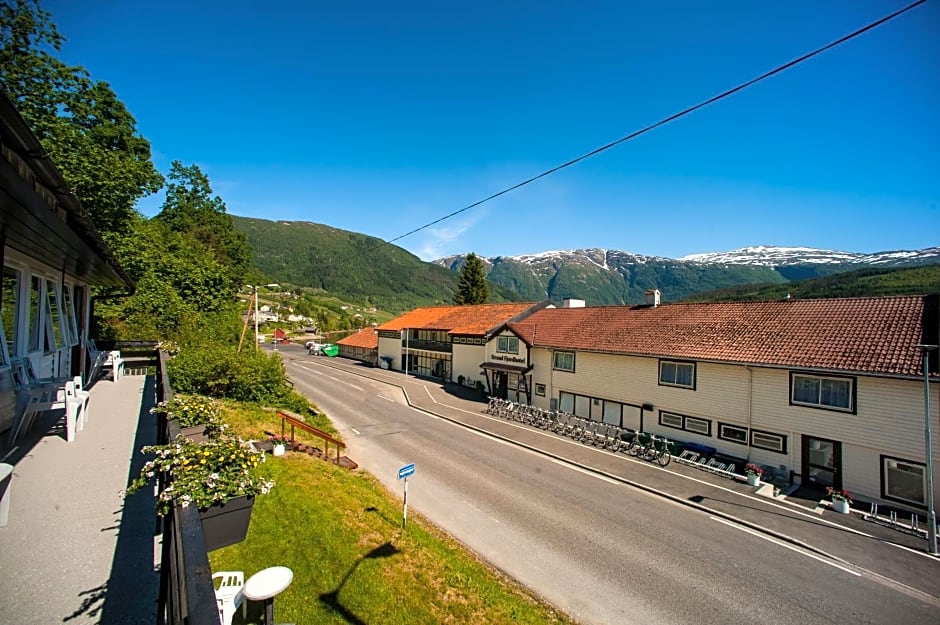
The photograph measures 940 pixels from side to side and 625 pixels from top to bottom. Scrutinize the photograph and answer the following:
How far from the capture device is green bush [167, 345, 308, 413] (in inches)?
744

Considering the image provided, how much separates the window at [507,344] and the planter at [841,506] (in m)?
19.9

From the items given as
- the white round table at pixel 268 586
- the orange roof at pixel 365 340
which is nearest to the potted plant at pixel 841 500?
the white round table at pixel 268 586

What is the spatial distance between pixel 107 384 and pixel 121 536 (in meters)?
11.8

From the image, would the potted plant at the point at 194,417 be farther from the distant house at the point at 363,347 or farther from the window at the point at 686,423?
the distant house at the point at 363,347

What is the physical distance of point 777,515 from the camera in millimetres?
14977

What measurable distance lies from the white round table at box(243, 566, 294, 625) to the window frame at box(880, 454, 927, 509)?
20844mm

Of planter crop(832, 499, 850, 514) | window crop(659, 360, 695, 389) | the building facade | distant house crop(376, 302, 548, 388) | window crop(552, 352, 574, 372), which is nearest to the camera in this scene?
the building facade

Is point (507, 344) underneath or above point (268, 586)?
above

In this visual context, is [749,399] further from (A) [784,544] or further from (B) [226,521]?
(B) [226,521]

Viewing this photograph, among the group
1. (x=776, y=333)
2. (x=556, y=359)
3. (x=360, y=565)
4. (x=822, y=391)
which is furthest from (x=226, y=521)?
(x=556, y=359)

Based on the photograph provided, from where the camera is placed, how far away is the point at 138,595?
4.18 m

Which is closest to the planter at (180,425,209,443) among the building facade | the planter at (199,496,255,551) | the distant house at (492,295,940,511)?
the planter at (199,496,255,551)

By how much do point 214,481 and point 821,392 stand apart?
2155 centimetres

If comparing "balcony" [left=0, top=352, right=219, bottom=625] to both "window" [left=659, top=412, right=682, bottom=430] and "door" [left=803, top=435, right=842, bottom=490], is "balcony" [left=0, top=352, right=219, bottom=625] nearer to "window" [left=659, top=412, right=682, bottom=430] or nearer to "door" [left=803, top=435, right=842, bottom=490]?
"door" [left=803, top=435, right=842, bottom=490]
